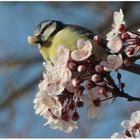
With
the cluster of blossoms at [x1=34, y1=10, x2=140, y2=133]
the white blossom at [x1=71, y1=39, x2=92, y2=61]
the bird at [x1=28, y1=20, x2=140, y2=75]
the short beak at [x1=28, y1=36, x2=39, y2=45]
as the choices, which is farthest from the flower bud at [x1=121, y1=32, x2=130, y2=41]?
the short beak at [x1=28, y1=36, x2=39, y2=45]

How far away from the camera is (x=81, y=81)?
5.86ft

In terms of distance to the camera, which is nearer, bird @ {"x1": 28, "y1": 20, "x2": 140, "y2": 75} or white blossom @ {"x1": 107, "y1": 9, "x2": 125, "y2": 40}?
white blossom @ {"x1": 107, "y1": 9, "x2": 125, "y2": 40}

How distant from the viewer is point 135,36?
71.2 inches

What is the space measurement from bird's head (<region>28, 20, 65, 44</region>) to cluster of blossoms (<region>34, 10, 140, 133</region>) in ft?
2.60

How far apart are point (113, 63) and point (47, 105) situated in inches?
10.4

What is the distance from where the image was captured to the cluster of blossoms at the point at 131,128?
1.79 m

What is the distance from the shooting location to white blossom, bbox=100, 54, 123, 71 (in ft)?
5.76

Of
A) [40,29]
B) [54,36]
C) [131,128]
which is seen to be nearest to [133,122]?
[131,128]

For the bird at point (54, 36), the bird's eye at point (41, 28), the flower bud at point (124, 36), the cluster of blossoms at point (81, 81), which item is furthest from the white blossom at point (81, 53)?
the bird's eye at point (41, 28)

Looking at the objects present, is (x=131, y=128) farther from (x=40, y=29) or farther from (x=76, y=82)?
(x=40, y=29)

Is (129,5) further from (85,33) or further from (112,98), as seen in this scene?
(112,98)

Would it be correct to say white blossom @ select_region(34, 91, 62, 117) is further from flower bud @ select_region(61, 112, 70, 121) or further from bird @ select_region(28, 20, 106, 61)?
bird @ select_region(28, 20, 106, 61)

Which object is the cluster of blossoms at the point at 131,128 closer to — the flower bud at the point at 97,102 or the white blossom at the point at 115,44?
the flower bud at the point at 97,102

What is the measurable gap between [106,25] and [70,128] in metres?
4.33
